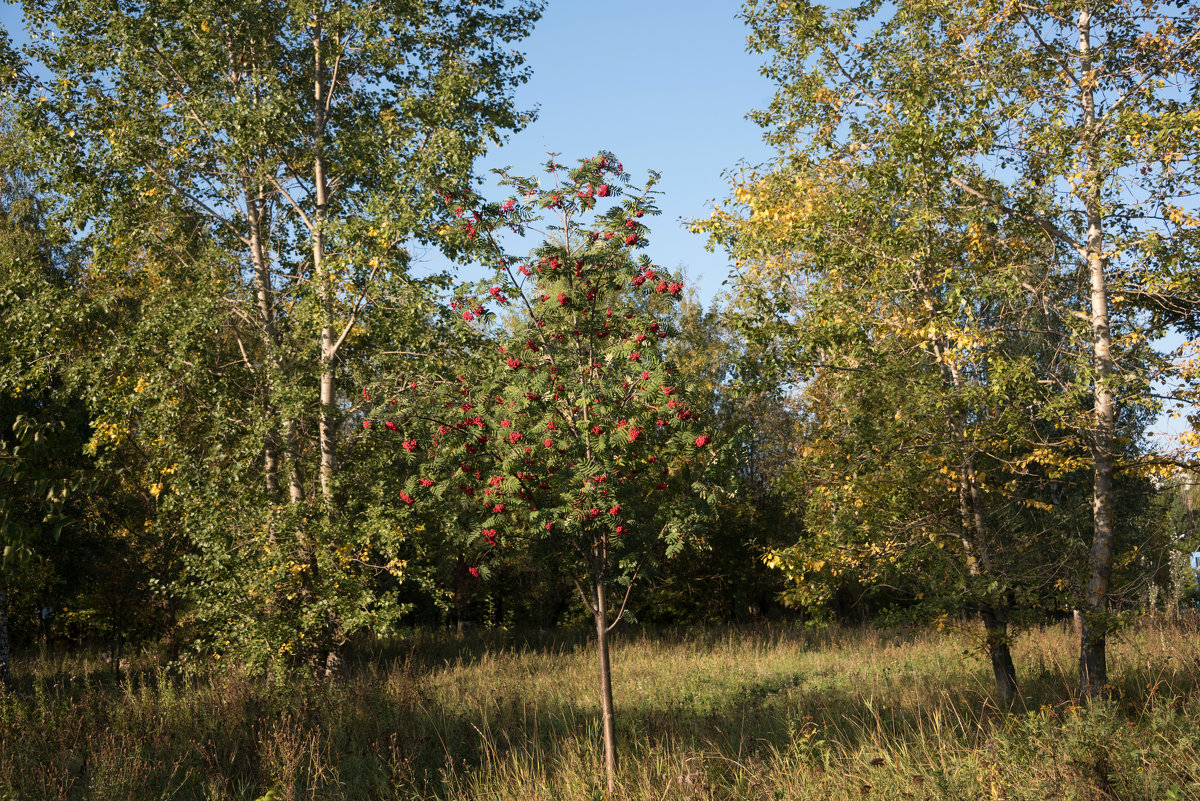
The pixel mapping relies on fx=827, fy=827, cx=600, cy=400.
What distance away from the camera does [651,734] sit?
23.3 ft

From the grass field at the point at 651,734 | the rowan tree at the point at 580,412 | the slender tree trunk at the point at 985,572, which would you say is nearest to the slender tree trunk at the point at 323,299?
the grass field at the point at 651,734

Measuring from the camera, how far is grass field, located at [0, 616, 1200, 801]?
4.93 metres

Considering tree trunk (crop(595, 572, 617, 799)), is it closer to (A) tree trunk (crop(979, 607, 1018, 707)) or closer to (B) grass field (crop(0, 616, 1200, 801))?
(B) grass field (crop(0, 616, 1200, 801))

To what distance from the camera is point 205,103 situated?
10828 millimetres

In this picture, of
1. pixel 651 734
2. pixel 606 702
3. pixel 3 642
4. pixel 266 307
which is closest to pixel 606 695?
pixel 606 702

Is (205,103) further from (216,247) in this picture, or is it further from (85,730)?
(85,730)

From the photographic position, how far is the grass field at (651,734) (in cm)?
493

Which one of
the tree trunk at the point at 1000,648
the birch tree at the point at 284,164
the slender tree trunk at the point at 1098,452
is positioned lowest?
the tree trunk at the point at 1000,648

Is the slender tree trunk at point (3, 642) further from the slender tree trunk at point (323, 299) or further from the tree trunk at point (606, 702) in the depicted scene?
the tree trunk at point (606, 702)

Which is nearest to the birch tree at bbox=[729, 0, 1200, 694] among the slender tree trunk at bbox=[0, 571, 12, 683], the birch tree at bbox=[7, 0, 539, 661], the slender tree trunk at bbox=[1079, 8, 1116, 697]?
the slender tree trunk at bbox=[1079, 8, 1116, 697]

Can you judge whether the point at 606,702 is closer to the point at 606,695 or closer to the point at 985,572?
the point at 606,695

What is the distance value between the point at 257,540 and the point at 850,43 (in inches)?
350

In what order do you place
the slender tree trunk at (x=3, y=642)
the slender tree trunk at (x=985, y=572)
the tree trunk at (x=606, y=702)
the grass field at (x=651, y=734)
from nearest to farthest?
1. the grass field at (x=651, y=734)
2. the tree trunk at (x=606, y=702)
3. the slender tree trunk at (x=985, y=572)
4. the slender tree trunk at (x=3, y=642)

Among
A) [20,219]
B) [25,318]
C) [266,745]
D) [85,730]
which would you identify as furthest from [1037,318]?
[20,219]
